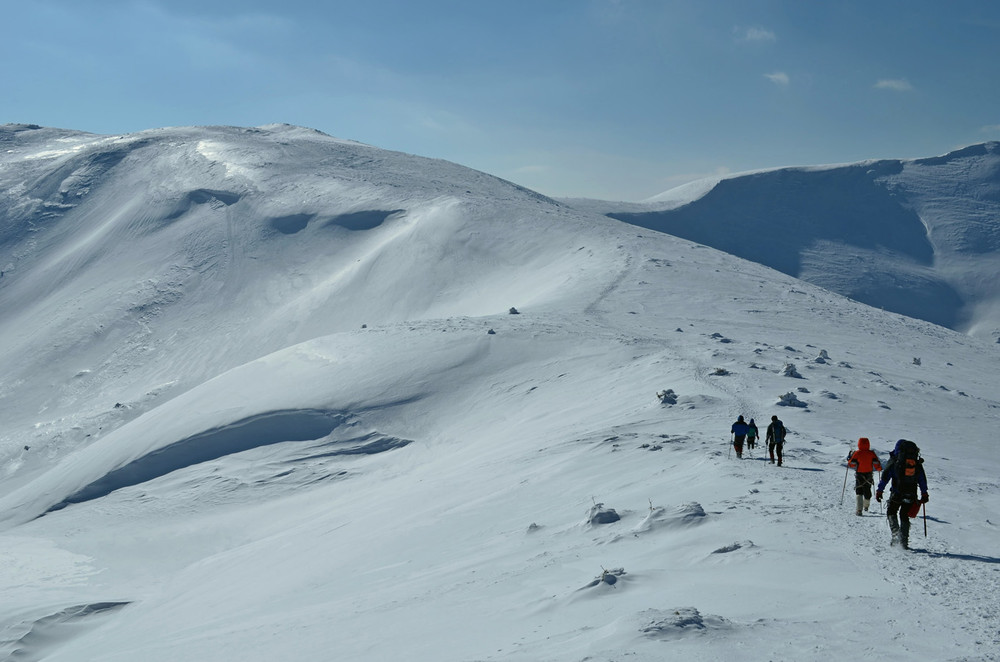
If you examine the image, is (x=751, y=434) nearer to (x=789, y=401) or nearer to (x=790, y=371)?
(x=789, y=401)

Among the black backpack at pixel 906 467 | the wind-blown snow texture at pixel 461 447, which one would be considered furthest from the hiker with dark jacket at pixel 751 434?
the black backpack at pixel 906 467

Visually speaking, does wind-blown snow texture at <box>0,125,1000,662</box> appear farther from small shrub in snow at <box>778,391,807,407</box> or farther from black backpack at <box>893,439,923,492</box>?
black backpack at <box>893,439,923,492</box>

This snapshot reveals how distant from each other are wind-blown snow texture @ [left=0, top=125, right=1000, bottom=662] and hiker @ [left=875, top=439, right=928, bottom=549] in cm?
38

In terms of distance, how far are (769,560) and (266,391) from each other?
68.3ft

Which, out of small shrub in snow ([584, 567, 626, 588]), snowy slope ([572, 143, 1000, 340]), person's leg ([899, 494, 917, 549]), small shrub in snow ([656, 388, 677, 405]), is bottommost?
small shrub in snow ([584, 567, 626, 588])

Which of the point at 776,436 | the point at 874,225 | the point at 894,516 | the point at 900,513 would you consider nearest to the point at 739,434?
the point at 776,436

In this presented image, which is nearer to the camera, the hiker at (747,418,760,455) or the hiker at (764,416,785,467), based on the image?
the hiker at (764,416,785,467)

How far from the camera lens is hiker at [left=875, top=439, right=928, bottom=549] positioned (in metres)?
9.30

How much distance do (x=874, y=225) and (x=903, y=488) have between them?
109m

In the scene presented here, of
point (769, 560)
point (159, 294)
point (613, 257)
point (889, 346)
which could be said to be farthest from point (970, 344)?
point (159, 294)

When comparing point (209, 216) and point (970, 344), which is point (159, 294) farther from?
point (970, 344)

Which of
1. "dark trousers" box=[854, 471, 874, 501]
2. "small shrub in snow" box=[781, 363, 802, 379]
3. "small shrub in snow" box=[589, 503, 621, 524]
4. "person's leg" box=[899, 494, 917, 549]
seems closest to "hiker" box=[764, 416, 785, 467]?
"dark trousers" box=[854, 471, 874, 501]

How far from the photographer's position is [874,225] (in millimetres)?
108875

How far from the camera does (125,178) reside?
7656 centimetres
